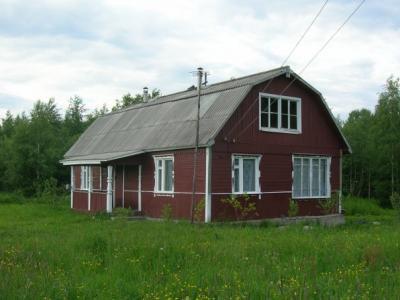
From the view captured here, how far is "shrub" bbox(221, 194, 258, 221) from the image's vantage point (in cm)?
2086

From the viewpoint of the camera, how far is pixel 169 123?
24625mm

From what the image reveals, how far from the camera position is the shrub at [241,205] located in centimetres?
2086

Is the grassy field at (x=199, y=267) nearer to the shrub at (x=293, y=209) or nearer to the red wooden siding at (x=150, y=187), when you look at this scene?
the red wooden siding at (x=150, y=187)

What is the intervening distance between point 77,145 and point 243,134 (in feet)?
46.5

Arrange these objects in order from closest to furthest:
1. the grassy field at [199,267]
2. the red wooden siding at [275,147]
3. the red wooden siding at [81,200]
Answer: the grassy field at [199,267] < the red wooden siding at [275,147] < the red wooden siding at [81,200]

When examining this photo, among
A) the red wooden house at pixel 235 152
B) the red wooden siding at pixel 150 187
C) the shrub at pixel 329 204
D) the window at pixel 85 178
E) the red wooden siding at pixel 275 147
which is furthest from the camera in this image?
the window at pixel 85 178

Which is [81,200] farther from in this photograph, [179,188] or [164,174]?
[179,188]

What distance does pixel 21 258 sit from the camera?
10.2 metres

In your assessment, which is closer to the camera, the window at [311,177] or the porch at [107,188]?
the window at [311,177]


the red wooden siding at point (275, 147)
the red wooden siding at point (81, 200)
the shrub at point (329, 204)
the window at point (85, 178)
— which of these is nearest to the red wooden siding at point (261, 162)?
the red wooden siding at point (275, 147)

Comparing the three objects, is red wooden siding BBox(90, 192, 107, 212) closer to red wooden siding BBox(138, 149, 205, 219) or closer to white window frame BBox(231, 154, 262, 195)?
red wooden siding BBox(138, 149, 205, 219)

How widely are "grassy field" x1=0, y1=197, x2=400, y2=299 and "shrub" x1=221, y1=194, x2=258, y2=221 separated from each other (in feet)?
21.8

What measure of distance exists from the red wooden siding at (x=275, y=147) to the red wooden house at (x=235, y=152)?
0.04 meters

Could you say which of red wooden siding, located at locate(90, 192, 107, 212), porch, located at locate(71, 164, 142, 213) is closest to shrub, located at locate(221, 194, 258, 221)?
porch, located at locate(71, 164, 142, 213)
